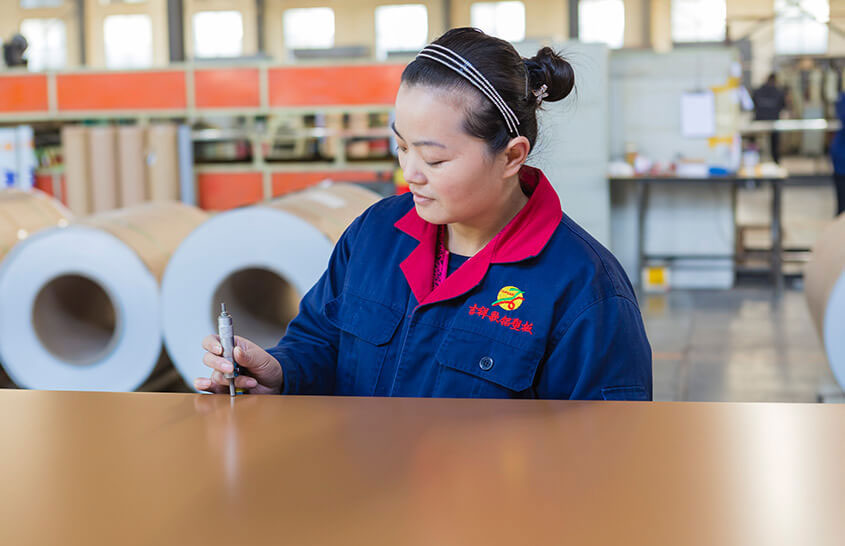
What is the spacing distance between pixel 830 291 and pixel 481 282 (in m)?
2.21

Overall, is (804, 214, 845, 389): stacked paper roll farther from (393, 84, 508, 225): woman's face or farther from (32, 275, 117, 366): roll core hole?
(32, 275, 117, 366): roll core hole

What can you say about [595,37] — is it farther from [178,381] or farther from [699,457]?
[699,457]

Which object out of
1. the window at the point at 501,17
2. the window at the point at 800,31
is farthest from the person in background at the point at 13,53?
the window at the point at 800,31

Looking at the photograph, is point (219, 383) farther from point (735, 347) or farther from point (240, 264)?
point (735, 347)

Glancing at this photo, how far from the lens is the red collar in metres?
1.43

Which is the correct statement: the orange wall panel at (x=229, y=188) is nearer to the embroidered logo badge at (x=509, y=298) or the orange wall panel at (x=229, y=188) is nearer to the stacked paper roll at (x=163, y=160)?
the stacked paper roll at (x=163, y=160)

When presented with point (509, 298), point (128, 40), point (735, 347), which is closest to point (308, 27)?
point (128, 40)

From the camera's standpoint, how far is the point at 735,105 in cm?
714

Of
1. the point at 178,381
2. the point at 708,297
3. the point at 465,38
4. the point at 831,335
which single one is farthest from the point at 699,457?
the point at 708,297

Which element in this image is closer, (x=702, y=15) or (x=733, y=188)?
(x=733, y=188)

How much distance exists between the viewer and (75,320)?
13.0 feet

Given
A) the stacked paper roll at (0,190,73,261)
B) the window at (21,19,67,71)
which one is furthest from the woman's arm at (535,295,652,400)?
the window at (21,19,67,71)

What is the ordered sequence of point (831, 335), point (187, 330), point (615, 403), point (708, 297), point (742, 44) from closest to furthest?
point (615, 403) < point (831, 335) < point (187, 330) < point (708, 297) < point (742, 44)

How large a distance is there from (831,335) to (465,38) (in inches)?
79.0
